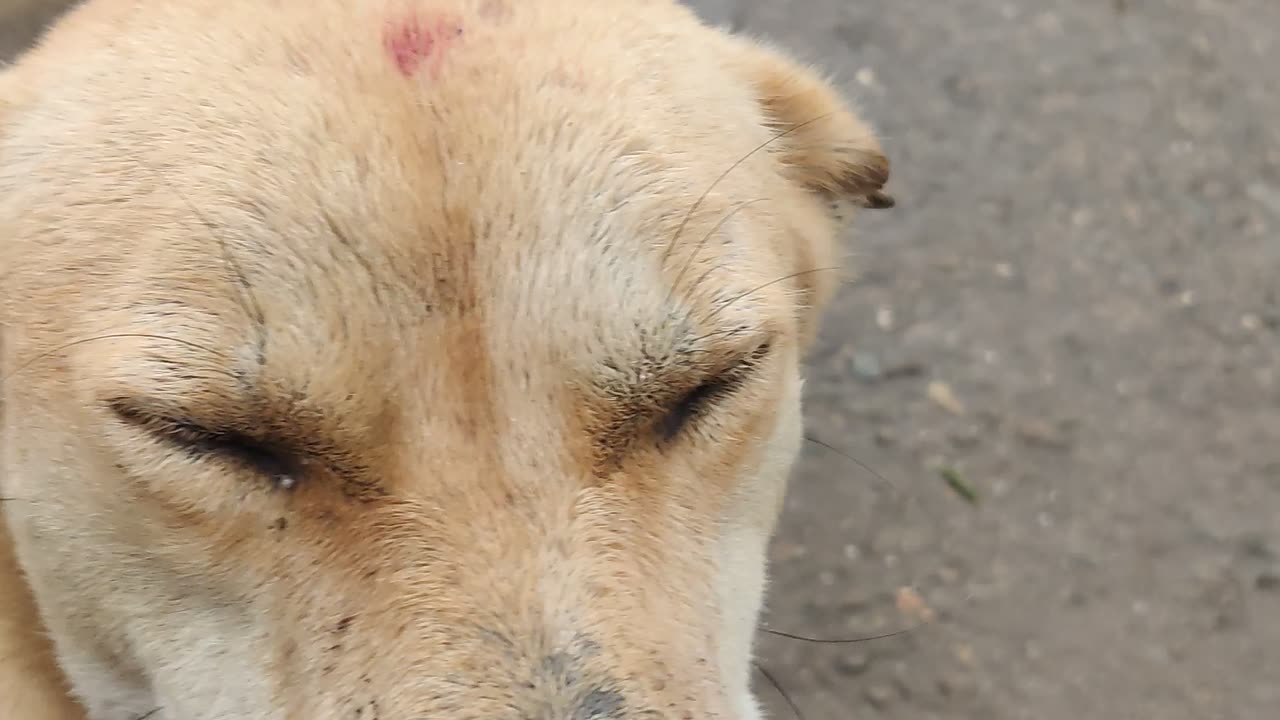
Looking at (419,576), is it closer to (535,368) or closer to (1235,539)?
(535,368)

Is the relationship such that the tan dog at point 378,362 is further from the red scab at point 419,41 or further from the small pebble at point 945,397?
the small pebble at point 945,397

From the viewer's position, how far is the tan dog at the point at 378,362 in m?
1.51

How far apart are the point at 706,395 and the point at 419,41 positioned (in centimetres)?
68

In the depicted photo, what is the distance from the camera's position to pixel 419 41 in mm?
1701

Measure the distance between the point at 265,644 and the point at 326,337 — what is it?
444 millimetres

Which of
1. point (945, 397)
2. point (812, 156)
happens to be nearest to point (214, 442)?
point (812, 156)

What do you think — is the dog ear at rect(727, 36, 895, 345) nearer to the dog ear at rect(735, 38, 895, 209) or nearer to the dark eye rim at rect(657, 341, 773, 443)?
the dog ear at rect(735, 38, 895, 209)

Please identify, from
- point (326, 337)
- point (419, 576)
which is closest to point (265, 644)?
point (419, 576)

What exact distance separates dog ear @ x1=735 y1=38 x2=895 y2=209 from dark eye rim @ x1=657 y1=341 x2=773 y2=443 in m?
0.53

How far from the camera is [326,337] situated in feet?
4.96

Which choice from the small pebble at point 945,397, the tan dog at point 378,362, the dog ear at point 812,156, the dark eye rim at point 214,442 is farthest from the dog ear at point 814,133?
the small pebble at point 945,397

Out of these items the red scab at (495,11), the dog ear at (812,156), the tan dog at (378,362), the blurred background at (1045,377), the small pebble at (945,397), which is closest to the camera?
the tan dog at (378,362)

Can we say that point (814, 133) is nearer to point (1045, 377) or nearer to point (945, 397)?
point (945, 397)

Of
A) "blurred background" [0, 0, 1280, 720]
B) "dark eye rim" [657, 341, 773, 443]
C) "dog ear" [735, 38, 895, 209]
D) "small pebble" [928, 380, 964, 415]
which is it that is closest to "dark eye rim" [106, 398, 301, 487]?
"dark eye rim" [657, 341, 773, 443]
